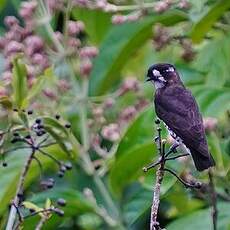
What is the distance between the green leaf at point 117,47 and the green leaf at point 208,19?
0.56 ft

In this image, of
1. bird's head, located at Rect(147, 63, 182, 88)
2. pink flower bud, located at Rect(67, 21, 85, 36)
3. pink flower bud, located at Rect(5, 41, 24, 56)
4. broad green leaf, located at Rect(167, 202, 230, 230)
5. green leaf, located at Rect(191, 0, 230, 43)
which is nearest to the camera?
bird's head, located at Rect(147, 63, 182, 88)

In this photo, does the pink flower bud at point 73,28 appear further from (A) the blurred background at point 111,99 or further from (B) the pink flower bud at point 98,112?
(B) the pink flower bud at point 98,112

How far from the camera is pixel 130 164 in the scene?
3535 millimetres

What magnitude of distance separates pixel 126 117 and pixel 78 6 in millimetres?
481

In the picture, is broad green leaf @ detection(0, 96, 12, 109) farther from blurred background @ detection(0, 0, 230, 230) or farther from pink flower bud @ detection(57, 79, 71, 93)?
pink flower bud @ detection(57, 79, 71, 93)

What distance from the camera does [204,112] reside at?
3.53 meters

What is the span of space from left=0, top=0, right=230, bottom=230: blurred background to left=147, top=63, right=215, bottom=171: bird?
1.16 ft

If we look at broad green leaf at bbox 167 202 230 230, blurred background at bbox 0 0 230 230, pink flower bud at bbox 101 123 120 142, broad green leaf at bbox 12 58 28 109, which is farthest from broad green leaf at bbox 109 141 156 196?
broad green leaf at bbox 12 58 28 109

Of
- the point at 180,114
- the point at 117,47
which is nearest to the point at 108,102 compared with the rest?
the point at 117,47

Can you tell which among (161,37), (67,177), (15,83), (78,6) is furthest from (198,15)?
(67,177)

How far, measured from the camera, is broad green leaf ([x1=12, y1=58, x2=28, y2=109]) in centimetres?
309

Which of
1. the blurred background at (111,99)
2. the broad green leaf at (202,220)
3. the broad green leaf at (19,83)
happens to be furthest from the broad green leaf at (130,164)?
the broad green leaf at (19,83)

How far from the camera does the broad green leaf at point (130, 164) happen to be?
3.42 m

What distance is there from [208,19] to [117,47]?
19.0 inches
